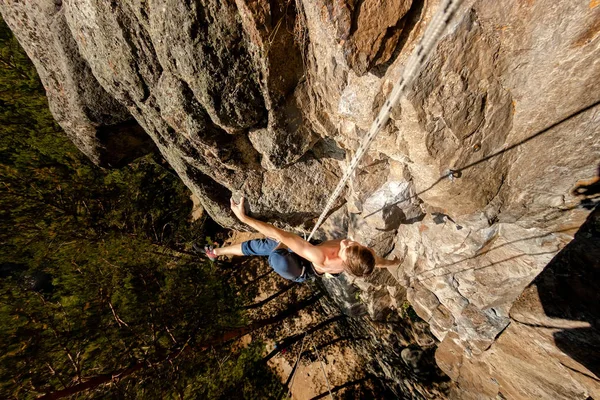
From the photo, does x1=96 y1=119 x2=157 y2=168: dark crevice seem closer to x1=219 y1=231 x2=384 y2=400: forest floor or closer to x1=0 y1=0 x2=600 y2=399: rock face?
x1=0 y1=0 x2=600 y2=399: rock face

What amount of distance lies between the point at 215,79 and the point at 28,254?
638 centimetres

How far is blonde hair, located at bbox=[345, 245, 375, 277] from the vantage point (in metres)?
2.84

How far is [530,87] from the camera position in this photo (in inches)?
71.5

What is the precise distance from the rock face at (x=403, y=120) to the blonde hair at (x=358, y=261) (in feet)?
2.71

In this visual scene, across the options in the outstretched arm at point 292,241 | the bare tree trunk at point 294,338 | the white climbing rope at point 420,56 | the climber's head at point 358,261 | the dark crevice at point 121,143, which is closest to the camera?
the white climbing rope at point 420,56

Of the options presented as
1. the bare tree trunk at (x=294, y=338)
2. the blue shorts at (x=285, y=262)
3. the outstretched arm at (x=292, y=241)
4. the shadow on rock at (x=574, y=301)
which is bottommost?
the bare tree trunk at (x=294, y=338)

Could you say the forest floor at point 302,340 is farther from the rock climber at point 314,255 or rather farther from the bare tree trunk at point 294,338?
the rock climber at point 314,255

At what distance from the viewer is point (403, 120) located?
2.25 meters

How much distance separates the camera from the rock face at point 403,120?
1759mm

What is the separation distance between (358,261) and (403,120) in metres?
1.58

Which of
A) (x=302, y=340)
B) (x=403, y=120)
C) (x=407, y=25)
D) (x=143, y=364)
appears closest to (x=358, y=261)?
(x=403, y=120)

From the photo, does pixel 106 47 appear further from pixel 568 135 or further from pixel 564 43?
pixel 568 135

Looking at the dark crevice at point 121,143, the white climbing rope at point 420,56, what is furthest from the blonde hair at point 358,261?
the dark crevice at point 121,143

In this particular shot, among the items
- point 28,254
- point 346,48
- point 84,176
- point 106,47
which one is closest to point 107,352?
point 28,254
